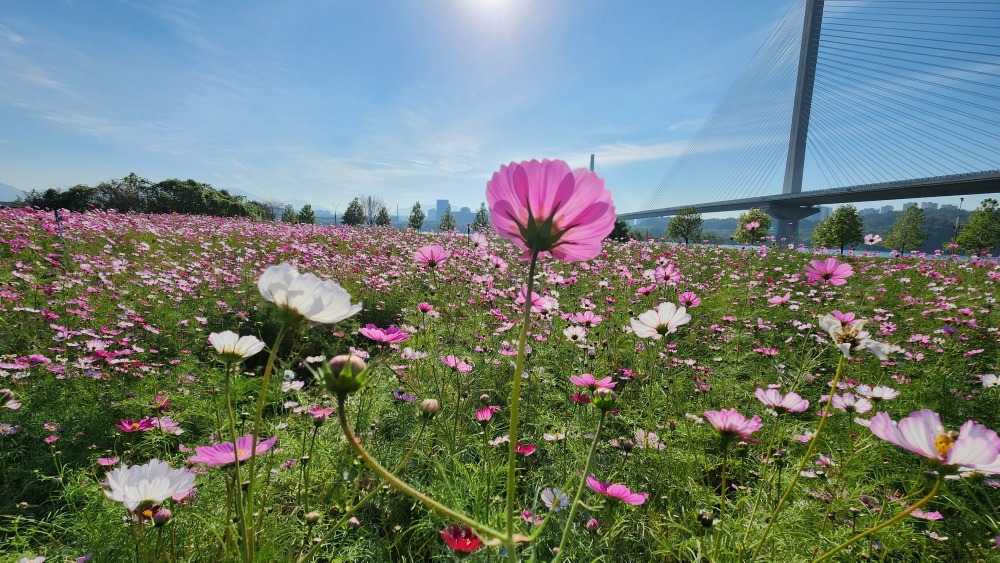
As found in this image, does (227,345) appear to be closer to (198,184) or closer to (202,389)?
(202,389)

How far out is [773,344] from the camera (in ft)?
10.1

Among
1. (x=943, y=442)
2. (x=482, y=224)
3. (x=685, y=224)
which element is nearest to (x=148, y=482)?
(x=943, y=442)

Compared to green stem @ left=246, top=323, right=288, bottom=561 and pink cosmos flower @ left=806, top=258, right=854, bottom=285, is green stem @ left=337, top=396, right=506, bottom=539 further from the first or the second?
pink cosmos flower @ left=806, top=258, right=854, bottom=285

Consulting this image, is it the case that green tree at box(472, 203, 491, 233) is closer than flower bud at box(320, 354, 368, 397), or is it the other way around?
flower bud at box(320, 354, 368, 397)

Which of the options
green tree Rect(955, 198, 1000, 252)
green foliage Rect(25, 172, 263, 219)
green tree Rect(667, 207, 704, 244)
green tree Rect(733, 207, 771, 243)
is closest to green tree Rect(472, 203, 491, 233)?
green tree Rect(733, 207, 771, 243)

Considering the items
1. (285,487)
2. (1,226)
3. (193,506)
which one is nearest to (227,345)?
(193,506)

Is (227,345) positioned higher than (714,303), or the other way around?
(227,345)

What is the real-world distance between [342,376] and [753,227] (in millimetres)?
5134

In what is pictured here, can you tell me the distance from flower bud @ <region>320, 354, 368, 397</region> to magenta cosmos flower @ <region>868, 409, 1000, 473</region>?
66 cm

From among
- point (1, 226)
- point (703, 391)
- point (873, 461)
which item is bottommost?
point (873, 461)

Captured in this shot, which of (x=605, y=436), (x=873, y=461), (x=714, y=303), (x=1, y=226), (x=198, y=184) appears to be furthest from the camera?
(x=198, y=184)

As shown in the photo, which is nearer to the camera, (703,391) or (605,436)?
(605,436)

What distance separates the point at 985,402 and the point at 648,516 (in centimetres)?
198

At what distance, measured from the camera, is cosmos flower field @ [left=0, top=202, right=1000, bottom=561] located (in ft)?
3.04
